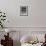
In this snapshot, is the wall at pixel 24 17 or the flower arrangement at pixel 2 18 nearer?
the flower arrangement at pixel 2 18

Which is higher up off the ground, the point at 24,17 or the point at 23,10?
the point at 23,10

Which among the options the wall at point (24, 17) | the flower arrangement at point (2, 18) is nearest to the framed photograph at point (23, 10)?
the wall at point (24, 17)

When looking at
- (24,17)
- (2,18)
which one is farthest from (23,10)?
(2,18)

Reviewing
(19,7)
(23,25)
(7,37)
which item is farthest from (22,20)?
(7,37)

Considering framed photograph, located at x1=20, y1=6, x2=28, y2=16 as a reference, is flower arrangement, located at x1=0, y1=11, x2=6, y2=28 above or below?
below

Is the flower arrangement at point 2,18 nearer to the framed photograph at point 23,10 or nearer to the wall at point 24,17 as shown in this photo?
the wall at point 24,17

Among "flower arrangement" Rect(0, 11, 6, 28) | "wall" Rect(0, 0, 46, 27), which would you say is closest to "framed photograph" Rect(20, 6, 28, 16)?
"wall" Rect(0, 0, 46, 27)

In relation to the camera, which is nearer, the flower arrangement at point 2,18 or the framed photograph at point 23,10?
the flower arrangement at point 2,18

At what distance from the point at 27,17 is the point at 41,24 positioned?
39cm

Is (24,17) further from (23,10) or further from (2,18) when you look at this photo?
(2,18)

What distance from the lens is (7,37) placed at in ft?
10.0

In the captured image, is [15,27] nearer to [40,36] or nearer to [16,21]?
[16,21]

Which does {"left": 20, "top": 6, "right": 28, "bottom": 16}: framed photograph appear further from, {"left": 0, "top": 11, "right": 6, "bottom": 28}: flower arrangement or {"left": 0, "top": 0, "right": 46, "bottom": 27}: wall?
{"left": 0, "top": 11, "right": 6, "bottom": 28}: flower arrangement

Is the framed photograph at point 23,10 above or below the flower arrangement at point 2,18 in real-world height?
above
